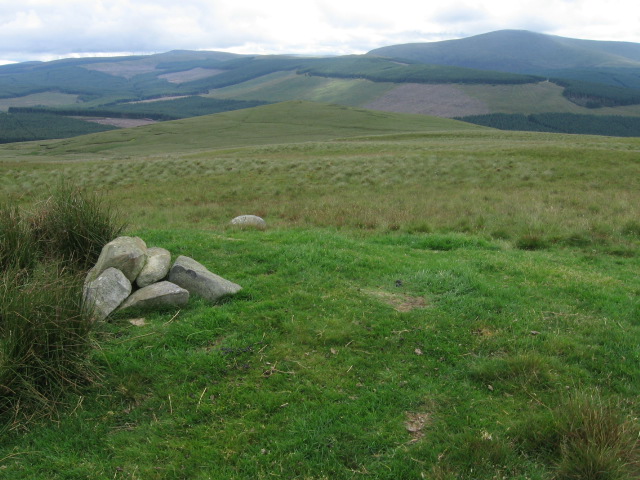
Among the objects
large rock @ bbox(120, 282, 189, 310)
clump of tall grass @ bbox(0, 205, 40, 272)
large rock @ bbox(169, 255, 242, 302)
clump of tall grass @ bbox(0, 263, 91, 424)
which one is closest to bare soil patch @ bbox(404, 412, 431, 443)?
large rock @ bbox(169, 255, 242, 302)

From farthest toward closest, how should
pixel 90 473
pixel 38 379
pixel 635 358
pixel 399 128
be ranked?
pixel 399 128 → pixel 635 358 → pixel 38 379 → pixel 90 473

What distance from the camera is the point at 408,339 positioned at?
6711 millimetres

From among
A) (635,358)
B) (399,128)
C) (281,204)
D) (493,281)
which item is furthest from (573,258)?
(399,128)

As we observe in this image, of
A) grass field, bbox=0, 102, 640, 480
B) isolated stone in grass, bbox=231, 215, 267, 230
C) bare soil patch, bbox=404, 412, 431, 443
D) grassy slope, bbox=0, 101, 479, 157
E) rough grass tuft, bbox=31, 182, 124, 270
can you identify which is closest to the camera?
grass field, bbox=0, 102, 640, 480

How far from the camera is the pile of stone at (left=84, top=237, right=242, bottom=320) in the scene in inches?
292

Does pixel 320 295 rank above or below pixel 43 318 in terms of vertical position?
below

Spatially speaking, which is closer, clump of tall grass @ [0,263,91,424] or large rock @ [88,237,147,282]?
clump of tall grass @ [0,263,91,424]

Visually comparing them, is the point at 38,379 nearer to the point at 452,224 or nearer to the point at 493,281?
the point at 493,281

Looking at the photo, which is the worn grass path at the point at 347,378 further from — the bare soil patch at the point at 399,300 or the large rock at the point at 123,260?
the large rock at the point at 123,260

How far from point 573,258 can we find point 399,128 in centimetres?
10462

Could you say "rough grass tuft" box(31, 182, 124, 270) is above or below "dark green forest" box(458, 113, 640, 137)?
below

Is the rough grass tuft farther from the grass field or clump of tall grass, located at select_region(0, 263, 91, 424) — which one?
clump of tall grass, located at select_region(0, 263, 91, 424)

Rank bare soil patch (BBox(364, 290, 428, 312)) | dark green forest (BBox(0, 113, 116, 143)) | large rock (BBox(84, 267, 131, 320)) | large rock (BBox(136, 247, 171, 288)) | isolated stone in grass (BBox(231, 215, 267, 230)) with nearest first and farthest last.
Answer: large rock (BBox(84, 267, 131, 320)) < bare soil patch (BBox(364, 290, 428, 312)) < large rock (BBox(136, 247, 171, 288)) < isolated stone in grass (BBox(231, 215, 267, 230)) < dark green forest (BBox(0, 113, 116, 143))

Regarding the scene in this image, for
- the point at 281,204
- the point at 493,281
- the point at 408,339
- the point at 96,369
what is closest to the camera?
the point at 96,369
